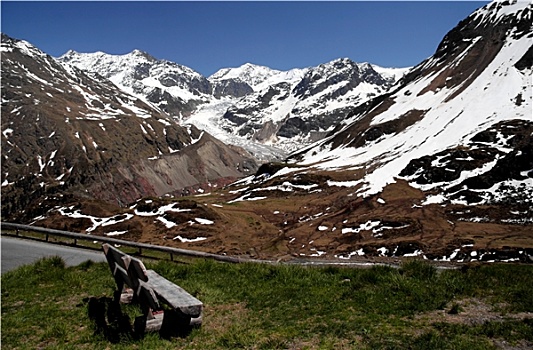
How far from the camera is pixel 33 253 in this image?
64.5ft

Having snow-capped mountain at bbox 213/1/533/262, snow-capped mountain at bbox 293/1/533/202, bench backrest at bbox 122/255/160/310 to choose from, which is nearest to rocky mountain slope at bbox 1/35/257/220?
snow-capped mountain at bbox 213/1/533/262

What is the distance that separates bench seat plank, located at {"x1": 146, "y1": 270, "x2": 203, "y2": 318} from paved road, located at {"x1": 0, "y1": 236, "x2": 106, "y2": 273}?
381 inches

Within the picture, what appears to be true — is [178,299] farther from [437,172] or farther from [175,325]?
[437,172]

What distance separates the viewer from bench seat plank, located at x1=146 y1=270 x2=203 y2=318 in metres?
8.77

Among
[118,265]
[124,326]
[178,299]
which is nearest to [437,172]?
[118,265]

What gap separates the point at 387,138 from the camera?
122000 millimetres

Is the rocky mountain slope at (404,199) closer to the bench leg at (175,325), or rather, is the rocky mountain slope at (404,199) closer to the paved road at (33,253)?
the bench leg at (175,325)

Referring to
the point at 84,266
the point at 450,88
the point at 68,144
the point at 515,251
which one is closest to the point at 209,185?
the point at 68,144

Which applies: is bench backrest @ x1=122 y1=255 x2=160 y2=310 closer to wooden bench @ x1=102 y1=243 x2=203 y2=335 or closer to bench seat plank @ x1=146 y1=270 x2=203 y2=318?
wooden bench @ x1=102 y1=243 x2=203 y2=335

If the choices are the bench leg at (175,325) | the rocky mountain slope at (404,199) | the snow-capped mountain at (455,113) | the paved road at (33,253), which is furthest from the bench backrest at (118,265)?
the snow-capped mountain at (455,113)

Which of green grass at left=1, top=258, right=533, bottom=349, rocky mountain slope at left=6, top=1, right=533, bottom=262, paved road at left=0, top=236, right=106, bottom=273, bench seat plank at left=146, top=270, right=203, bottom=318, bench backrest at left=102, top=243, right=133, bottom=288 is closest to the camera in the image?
green grass at left=1, top=258, right=533, bottom=349

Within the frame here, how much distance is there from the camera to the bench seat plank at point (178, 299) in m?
8.77

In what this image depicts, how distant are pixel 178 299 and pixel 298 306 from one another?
3.10 metres

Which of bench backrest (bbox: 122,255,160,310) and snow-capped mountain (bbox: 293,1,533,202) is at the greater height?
snow-capped mountain (bbox: 293,1,533,202)
